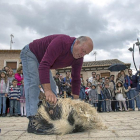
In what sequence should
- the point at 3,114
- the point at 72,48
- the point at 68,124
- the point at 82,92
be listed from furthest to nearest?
the point at 82,92 < the point at 3,114 < the point at 72,48 < the point at 68,124

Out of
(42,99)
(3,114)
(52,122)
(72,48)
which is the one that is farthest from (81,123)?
(3,114)

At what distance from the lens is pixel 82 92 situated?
7969 millimetres

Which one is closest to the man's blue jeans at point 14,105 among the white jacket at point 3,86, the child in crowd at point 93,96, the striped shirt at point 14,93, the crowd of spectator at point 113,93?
the striped shirt at point 14,93

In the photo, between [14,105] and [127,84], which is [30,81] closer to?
[14,105]

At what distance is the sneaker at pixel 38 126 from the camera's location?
2008 millimetres

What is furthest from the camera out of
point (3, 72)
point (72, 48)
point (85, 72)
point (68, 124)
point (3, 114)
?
point (85, 72)

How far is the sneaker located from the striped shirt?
13.8ft

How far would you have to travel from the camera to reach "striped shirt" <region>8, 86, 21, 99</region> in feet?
19.9

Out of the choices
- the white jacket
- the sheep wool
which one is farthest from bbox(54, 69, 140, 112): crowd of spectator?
the sheep wool

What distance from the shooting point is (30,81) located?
2307mm

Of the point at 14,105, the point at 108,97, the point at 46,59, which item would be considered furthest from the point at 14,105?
the point at 46,59

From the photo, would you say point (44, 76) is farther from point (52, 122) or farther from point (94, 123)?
point (94, 123)

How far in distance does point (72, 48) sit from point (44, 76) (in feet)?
1.68

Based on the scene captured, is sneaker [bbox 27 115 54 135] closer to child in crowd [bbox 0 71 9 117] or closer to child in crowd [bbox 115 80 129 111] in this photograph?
child in crowd [bbox 0 71 9 117]
